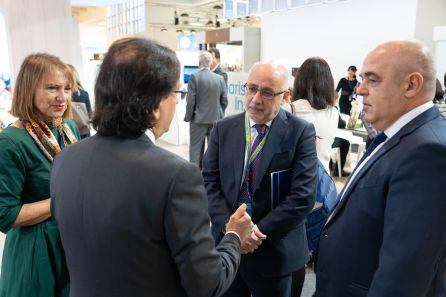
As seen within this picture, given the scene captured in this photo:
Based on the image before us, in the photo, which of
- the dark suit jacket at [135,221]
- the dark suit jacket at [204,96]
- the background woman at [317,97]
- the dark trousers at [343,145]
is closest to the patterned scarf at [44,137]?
the dark suit jacket at [135,221]

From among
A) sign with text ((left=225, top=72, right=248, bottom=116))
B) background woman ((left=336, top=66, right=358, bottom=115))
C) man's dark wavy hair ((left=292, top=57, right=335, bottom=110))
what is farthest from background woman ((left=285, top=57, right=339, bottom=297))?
background woman ((left=336, top=66, right=358, bottom=115))

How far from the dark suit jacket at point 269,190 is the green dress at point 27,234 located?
703 millimetres

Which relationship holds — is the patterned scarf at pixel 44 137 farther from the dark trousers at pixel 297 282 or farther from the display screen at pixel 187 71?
the display screen at pixel 187 71

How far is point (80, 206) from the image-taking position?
0.87 metres

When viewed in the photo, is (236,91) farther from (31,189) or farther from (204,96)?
(31,189)

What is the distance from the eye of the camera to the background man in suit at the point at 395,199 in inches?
37.5

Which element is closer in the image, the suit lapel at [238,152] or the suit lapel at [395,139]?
the suit lapel at [395,139]

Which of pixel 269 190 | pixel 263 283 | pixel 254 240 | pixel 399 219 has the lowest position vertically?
pixel 263 283

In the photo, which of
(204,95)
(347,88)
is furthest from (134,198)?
(347,88)

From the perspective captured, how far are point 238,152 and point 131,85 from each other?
0.83m

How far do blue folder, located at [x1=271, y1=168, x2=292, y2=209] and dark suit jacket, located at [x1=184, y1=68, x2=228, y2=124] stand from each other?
12.1ft

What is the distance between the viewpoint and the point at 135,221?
829 mm

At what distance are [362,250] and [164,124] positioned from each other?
739mm

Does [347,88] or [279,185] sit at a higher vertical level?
[347,88]
